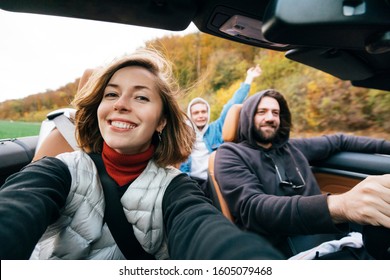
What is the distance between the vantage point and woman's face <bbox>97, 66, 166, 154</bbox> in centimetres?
107

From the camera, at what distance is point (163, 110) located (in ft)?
4.06

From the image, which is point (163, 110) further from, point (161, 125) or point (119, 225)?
point (119, 225)

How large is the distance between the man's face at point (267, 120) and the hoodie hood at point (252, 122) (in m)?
0.04

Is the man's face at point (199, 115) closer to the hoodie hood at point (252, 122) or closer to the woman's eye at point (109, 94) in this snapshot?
the hoodie hood at point (252, 122)

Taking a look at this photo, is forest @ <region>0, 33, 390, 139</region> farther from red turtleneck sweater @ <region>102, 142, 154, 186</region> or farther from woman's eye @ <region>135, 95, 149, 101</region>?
red turtleneck sweater @ <region>102, 142, 154, 186</region>

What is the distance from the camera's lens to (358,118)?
3.35 meters

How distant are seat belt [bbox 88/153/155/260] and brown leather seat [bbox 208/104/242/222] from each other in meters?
0.79

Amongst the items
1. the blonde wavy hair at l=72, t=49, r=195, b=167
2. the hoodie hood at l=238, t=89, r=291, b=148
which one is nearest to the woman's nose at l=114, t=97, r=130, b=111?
the blonde wavy hair at l=72, t=49, r=195, b=167

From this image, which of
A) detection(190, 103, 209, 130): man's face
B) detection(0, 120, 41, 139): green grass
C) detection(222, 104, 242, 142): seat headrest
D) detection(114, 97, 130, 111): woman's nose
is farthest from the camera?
detection(190, 103, 209, 130): man's face

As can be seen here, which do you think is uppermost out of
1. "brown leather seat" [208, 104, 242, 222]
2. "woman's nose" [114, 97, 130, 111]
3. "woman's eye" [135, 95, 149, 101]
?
"woman's eye" [135, 95, 149, 101]

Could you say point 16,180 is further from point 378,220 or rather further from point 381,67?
point 381,67

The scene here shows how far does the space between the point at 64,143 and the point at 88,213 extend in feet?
2.61

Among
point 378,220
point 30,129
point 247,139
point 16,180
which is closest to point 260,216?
point 378,220

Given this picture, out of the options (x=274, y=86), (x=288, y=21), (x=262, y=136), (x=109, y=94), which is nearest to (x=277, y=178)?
(x=262, y=136)
